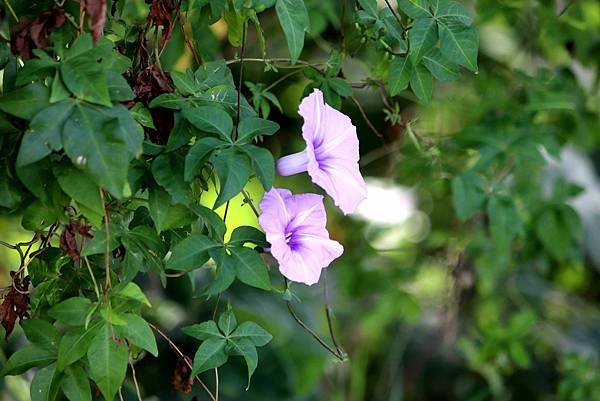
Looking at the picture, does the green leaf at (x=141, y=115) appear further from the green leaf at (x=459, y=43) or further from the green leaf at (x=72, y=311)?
the green leaf at (x=459, y=43)

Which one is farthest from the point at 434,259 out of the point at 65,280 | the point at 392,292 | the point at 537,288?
the point at 65,280

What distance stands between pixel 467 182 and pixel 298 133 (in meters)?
1.04

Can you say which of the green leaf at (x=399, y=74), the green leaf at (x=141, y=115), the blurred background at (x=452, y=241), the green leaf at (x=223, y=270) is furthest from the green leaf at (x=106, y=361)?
the green leaf at (x=399, y=74)

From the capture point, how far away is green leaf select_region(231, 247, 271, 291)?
0.96 m

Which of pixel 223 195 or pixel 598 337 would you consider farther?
pixel 598 337

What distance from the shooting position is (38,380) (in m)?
0.99

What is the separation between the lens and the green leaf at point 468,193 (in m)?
1.60

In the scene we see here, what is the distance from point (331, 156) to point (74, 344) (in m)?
0.34

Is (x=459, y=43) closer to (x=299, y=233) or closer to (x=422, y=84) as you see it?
(x=422, y=84)

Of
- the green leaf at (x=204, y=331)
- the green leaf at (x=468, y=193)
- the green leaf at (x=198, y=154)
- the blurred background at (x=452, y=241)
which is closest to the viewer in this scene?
the green leaf at (x=198, y=154)

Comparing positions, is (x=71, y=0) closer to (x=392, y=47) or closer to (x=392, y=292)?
(x=392, y=47)

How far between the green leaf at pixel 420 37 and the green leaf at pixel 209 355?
39 cm

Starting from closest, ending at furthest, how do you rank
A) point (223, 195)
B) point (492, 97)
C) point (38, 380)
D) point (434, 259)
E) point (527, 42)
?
point (223, 195) → point (38, 380) → point (492, 97) → point (527, 42) → point (434, 259)

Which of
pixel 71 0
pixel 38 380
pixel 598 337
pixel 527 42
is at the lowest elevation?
pixel 598 337
